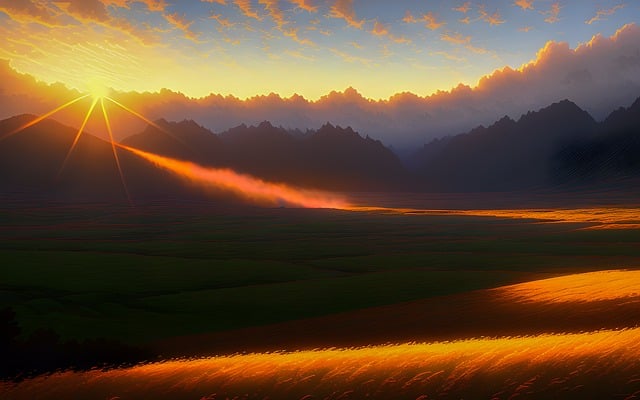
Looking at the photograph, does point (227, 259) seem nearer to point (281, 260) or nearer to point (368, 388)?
point (281, 260)

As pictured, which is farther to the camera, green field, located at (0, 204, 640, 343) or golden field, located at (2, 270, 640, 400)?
green field, located at (0, 204, 640, 343)

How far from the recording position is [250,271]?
161 ft

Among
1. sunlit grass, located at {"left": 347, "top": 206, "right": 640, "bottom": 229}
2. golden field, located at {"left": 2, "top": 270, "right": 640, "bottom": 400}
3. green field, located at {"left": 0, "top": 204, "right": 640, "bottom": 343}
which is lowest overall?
sunlit grass, located at {"left": 347, "top": 206, "right": 640, "bottom": 229}


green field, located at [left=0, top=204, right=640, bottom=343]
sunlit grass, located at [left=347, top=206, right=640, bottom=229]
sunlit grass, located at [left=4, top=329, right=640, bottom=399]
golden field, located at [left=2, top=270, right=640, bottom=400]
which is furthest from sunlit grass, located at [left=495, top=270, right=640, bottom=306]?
sunlit grass, located at [left=347, top=206, right=640, bottom=229]

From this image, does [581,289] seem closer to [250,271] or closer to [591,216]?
[250,271]

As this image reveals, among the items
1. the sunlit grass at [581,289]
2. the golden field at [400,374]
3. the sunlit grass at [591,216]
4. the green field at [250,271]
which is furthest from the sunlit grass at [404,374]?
the sunlit grass at [591,216]

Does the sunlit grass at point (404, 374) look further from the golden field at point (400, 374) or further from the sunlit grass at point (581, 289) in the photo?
the sunlit grass at point (581, 289)

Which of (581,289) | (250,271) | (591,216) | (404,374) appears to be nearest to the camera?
(404,374)

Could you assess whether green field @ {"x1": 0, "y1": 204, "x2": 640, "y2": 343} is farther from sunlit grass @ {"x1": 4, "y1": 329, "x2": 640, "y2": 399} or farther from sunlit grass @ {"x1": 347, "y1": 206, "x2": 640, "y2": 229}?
sunlit grass @ {"x1": 347, "y1": 206, "x2": 640, "y2": 229}

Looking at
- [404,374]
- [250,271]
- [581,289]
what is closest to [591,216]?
[250,271]

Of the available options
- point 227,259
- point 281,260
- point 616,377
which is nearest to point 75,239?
point 227,259

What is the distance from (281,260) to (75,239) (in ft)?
150

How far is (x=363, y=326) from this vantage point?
79.2 feet

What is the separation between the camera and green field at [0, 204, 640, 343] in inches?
1211
